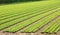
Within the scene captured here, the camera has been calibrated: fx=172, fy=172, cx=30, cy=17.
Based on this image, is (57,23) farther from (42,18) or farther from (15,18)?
(15,18)

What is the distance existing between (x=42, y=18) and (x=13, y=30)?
6.68 metres

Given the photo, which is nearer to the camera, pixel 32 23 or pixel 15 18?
pixel 32 23

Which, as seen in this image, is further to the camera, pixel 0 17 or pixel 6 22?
pixel 0 17

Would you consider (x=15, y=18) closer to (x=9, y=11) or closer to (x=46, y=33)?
(x=9, y=11)

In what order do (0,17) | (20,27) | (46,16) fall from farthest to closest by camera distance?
(46,16) < (0,17) < (20,27)

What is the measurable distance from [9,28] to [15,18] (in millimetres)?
4140

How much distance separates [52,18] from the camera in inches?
984

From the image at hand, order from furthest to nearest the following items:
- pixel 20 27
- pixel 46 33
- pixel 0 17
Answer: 1. pixel 0 17
2. pixel 20 27
3. pixel 46 33

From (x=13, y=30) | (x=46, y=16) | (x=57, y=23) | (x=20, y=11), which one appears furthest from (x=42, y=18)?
(x=13, y=30)

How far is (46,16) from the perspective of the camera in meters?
26.4

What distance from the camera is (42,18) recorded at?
82.6 ft

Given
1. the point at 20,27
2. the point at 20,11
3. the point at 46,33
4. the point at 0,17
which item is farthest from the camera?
the point at 20,11

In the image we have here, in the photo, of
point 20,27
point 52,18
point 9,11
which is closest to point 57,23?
point 52,18

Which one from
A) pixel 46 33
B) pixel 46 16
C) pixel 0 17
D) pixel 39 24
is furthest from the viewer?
pixel 46 16
